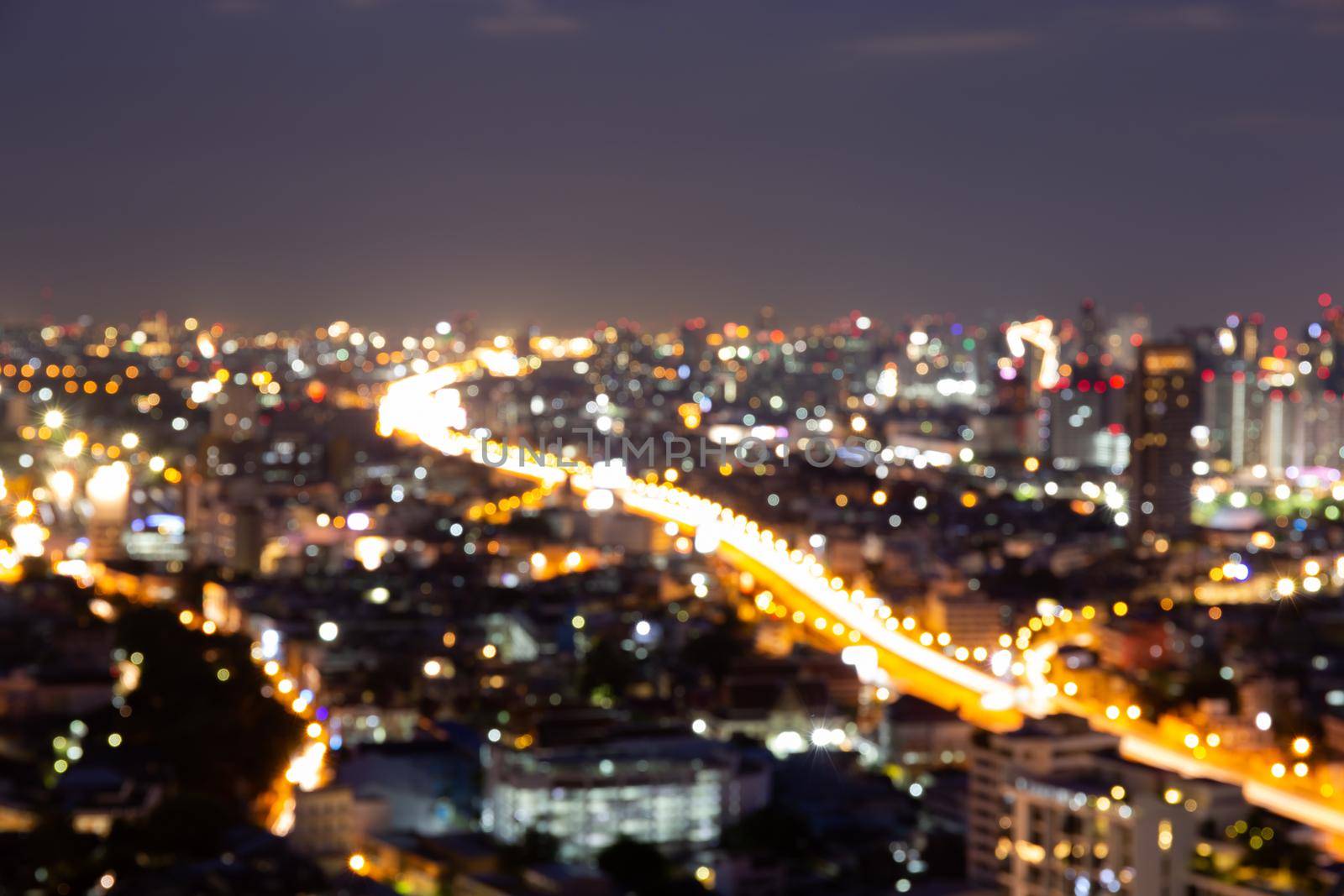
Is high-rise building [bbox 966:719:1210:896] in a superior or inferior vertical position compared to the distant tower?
superior

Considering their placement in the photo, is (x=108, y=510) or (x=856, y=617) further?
(x=108, y=510)

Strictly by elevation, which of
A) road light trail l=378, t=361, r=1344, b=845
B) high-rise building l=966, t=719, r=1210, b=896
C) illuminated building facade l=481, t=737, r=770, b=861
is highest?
high-rise building l=966, t=719, r=1210, b=896

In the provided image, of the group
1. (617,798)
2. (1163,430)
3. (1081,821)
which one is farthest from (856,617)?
(1163,430)

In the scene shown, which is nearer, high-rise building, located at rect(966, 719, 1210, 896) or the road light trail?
high-rise building, located at rect(966, 719, 1210, 896)

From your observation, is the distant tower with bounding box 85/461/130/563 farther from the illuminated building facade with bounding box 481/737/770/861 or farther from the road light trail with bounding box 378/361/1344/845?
the illuminated building facade with bounding box 481/737/770/861

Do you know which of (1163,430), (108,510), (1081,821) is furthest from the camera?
(1163,430)

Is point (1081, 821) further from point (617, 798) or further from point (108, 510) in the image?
point (108, 510)

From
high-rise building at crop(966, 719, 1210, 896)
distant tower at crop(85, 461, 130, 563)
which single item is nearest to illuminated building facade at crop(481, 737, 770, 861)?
high-rise building at crop(966, 719, 1210, 896)

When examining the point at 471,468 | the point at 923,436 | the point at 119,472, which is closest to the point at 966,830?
the point at 119,472

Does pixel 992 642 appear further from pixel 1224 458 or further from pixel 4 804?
pixel 1224 458
